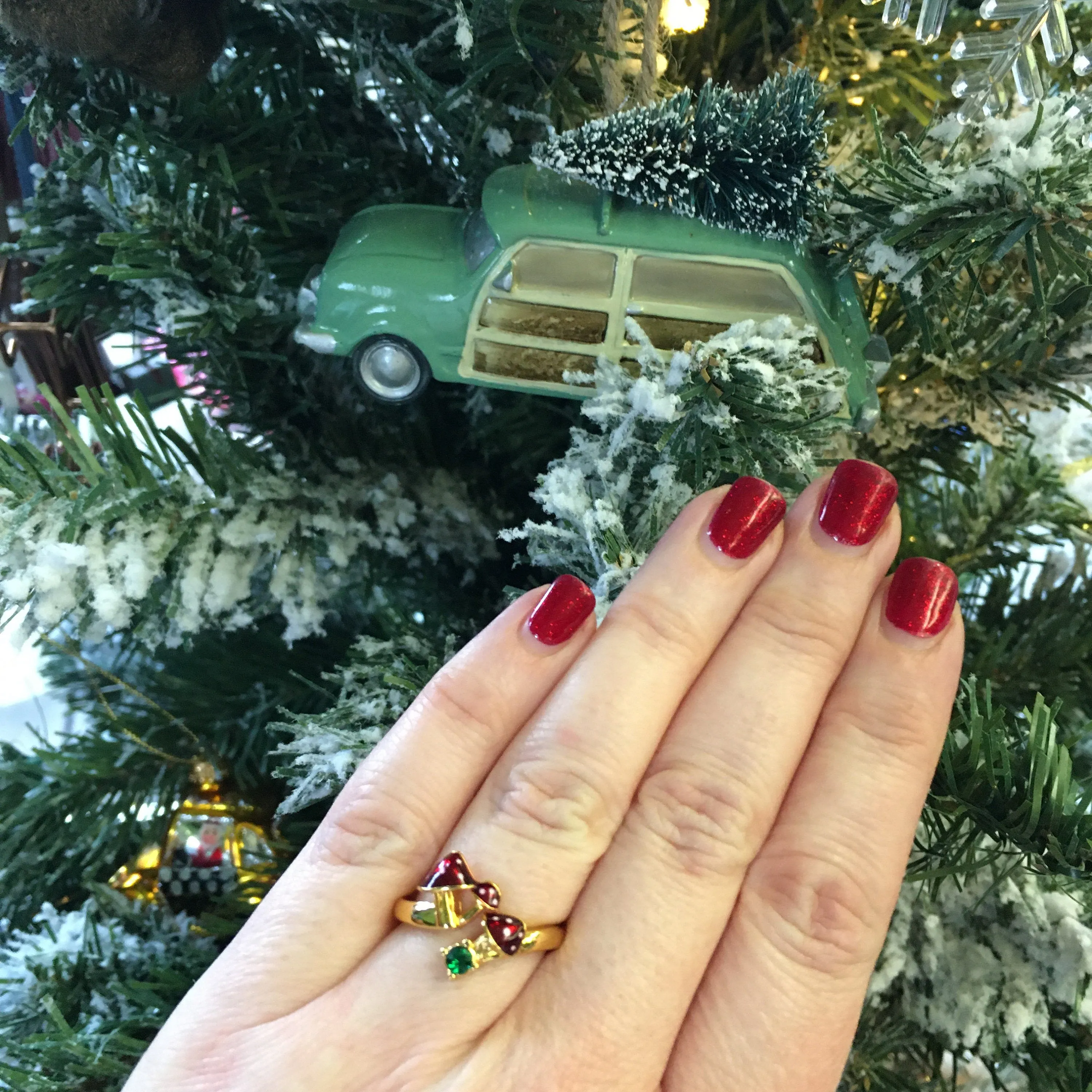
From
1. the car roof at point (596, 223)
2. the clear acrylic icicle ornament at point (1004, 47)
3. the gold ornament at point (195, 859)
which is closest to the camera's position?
the clear acrylic icicle ornament at point (1004, 47)

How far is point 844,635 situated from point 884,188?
28 centimetres

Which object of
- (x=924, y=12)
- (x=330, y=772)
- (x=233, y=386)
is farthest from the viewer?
(x=233, y=386)

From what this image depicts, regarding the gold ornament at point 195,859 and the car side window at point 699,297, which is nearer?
the car side window at point 699,297

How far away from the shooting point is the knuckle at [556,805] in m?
0.48

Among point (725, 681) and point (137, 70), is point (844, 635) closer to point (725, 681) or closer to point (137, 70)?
point (725, 681)

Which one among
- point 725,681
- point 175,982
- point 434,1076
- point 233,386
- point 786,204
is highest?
point 786,204

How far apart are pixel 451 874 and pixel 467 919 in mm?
26

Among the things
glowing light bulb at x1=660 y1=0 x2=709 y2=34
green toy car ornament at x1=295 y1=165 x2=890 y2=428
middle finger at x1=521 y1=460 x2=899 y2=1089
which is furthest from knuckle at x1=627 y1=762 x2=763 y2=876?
glowing light bulb at x1=660 y1=0 x2=709 y2=34

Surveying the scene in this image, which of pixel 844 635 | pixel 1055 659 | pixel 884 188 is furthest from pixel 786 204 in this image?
pixel 1055 659

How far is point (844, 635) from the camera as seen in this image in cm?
49

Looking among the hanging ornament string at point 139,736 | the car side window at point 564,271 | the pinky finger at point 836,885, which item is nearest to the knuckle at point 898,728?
the pinky finger at point 836,885

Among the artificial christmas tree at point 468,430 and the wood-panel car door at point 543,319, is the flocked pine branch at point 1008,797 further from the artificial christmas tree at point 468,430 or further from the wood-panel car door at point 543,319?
the wood-panel car door at point 543,319

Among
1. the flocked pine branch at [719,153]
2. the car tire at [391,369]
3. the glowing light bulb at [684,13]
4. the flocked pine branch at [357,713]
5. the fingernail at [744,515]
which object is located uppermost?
the glowing light bulb at [684,13]

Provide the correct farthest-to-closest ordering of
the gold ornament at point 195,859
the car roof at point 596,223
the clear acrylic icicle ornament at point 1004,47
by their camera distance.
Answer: the gold ornament at point 195,859 < the car roof at point 596,223 < the clear acrylic icicle ornament at point 1004,47
